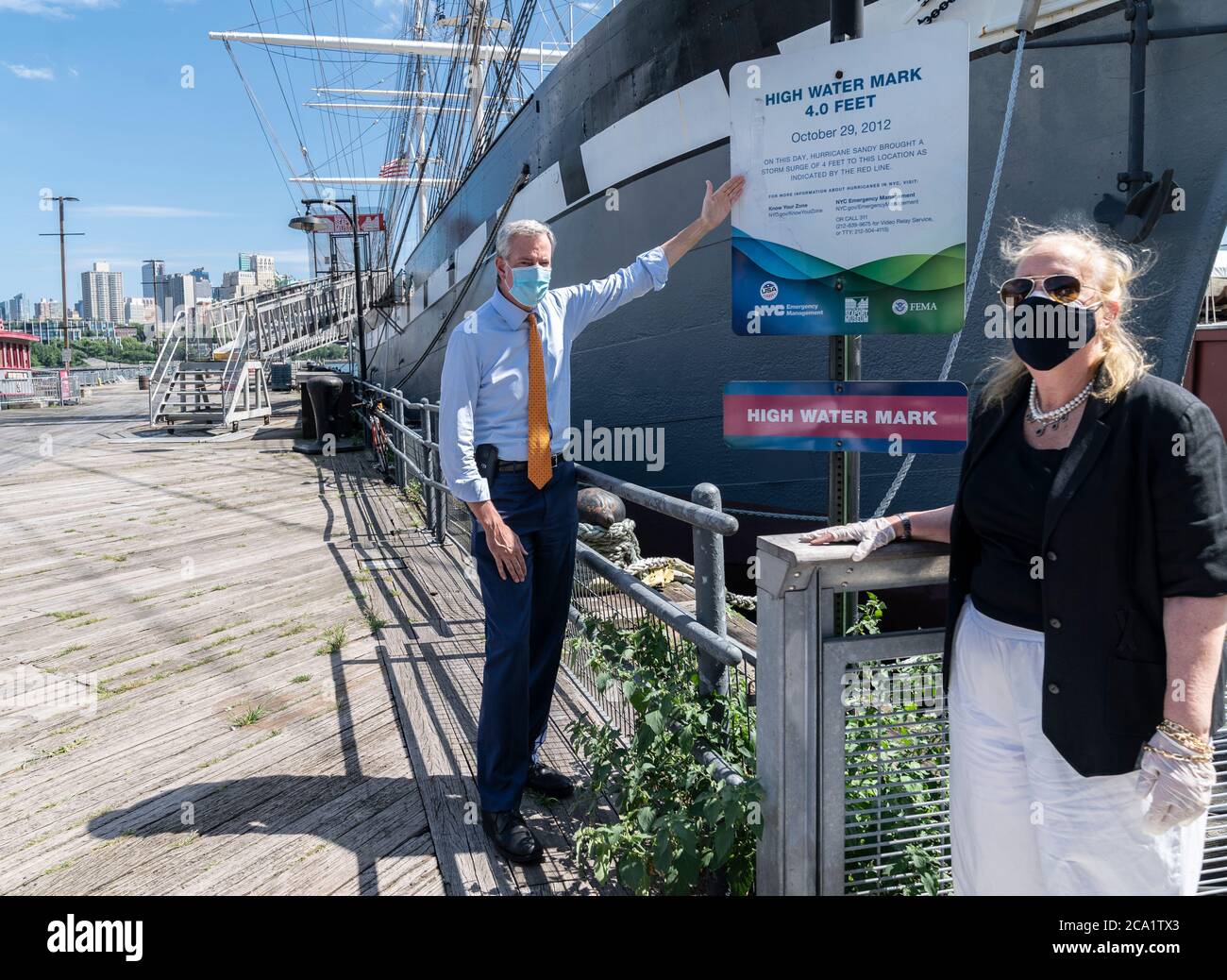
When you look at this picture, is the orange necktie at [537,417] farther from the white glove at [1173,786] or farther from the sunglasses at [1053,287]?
the white glove at [1173,786]

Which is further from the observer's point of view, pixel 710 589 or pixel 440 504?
pixel 440 504

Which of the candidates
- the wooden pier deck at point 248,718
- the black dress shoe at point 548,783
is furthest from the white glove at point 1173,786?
the black dress shoe at point 548,783

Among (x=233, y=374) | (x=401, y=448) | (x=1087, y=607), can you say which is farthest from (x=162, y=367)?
(x=1087, y=607)

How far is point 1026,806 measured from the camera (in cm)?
173

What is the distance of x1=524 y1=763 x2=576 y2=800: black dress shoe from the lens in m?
3.12

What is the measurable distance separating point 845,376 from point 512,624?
122 centimetres

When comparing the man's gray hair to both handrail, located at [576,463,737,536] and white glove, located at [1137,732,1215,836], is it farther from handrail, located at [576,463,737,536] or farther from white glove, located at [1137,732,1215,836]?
white glove, located at [1137,732,1215,836]

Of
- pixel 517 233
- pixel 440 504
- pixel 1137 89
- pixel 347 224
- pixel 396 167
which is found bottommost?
pixel 440 504

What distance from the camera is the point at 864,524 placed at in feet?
6.80

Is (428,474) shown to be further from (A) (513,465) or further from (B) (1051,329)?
(B) (1051,329)

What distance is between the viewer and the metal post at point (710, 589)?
2.47 meters

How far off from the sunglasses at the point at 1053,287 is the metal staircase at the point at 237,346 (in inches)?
692
